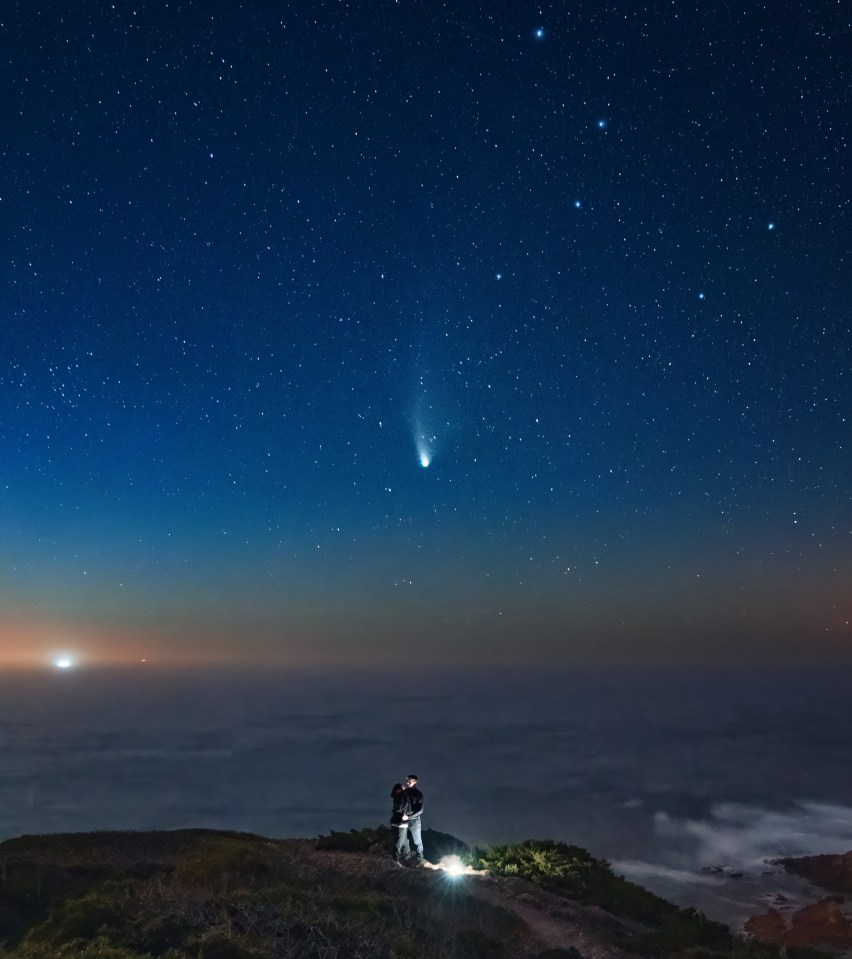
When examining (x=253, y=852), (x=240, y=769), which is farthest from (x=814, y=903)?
(x=240, y=769)

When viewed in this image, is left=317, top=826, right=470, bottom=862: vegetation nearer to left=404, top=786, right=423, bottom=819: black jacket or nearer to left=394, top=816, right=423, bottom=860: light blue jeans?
left=394, top=816, right=423, bottom=860: light blue jeans

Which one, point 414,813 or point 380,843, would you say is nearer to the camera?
point 414,813

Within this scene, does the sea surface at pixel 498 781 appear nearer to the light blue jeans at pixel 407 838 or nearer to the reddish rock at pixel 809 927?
the reddish rock at pixel 809 927

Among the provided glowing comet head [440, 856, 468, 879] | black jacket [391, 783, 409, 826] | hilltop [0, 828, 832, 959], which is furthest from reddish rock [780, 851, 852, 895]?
black jacket [391, 783, 409, 826]

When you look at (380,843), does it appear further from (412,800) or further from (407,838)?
(412,800)

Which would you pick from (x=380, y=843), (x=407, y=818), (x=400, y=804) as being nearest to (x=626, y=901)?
(x=407, y=818)
